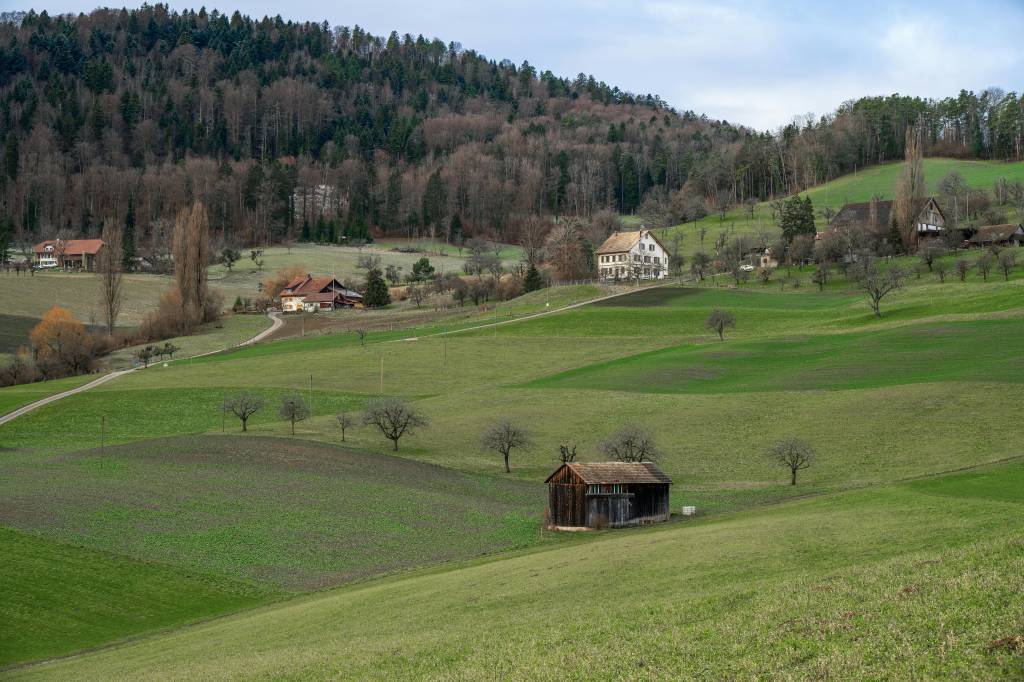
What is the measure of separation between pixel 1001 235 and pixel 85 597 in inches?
5364

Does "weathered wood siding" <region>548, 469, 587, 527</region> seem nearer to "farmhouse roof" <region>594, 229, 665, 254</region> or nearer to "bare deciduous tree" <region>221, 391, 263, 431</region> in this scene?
"bare deciduous tree" <region>221, 391, 263, 431</region>

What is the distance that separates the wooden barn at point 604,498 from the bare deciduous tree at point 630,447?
28.7ft

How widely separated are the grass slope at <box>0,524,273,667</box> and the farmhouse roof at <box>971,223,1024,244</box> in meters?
130

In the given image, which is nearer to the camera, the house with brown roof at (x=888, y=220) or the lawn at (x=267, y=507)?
the lawn at (x=267, y=507)

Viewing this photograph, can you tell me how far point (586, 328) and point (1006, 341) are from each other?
158 feet

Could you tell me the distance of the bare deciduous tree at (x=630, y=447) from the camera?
59.8m

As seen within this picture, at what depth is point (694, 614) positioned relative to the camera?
866 inches

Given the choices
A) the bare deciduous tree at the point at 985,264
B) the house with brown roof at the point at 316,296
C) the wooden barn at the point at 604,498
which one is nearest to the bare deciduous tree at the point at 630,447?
the wooden barn at the point at 604,498

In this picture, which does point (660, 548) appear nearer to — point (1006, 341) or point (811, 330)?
point (1006, 341)

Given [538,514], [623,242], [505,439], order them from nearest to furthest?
[538,514]
[505,439]
[623,242]

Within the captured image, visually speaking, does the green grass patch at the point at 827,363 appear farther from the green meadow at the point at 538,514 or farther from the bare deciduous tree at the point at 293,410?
the bare deciduous tree at the point at 293,410

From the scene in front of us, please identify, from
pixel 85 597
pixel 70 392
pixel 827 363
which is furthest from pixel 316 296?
pixel 85 597

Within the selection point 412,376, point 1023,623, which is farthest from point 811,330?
point 1023,623

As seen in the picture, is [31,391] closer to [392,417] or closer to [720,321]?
[392,417]
